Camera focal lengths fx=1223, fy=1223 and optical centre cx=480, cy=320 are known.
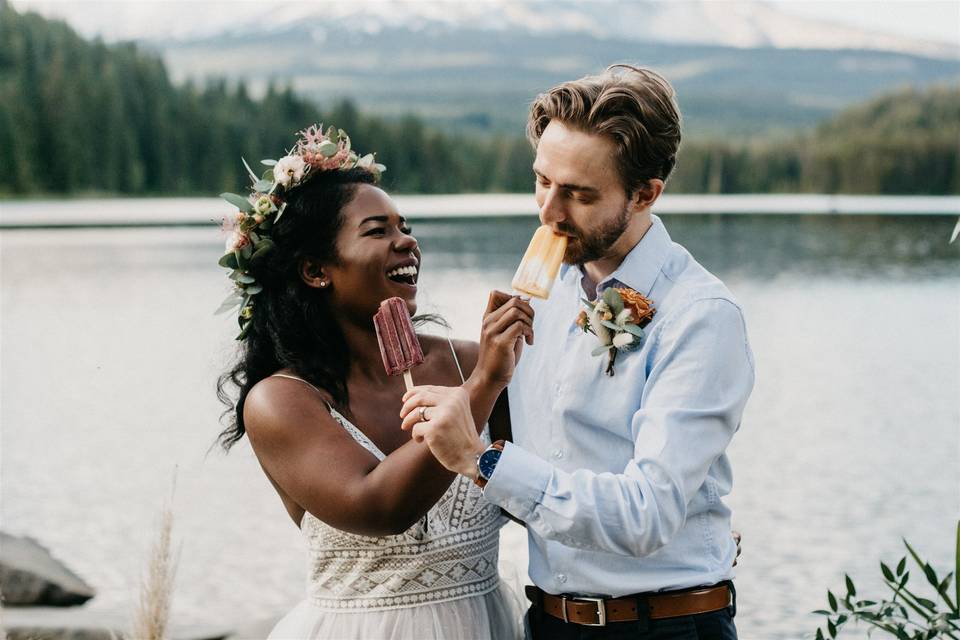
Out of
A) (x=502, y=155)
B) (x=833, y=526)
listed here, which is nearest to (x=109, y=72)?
(x=502, y=155)

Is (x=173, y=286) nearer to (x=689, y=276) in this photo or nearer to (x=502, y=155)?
(x=689, y=276)

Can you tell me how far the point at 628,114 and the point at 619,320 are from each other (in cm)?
51

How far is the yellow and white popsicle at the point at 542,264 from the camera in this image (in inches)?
121

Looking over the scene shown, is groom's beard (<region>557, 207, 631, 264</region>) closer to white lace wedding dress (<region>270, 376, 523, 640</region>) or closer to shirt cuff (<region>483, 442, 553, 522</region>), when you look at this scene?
shirt cuff (<region>483, 442, 553, 522</region>)

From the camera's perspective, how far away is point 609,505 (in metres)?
2.73

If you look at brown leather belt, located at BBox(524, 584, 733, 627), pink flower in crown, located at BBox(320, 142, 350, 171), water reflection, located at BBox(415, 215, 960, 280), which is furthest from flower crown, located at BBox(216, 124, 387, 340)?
water reflection, located at BBox(415, 215, 960, 280)

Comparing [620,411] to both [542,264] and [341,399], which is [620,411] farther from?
[341,399]

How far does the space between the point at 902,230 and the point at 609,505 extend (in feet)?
232

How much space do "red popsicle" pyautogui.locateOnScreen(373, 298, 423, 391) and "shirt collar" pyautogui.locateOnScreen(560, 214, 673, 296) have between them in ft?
1.82

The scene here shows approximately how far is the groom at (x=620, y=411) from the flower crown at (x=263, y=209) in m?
0.77

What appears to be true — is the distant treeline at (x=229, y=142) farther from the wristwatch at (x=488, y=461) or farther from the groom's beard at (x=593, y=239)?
the wristwatch at (x=488, y=461)

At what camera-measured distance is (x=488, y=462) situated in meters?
2.80

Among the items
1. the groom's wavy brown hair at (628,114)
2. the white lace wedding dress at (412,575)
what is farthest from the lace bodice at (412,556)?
the groom's wavy brown hair at (628,114)

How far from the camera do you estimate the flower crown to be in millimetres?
3754
